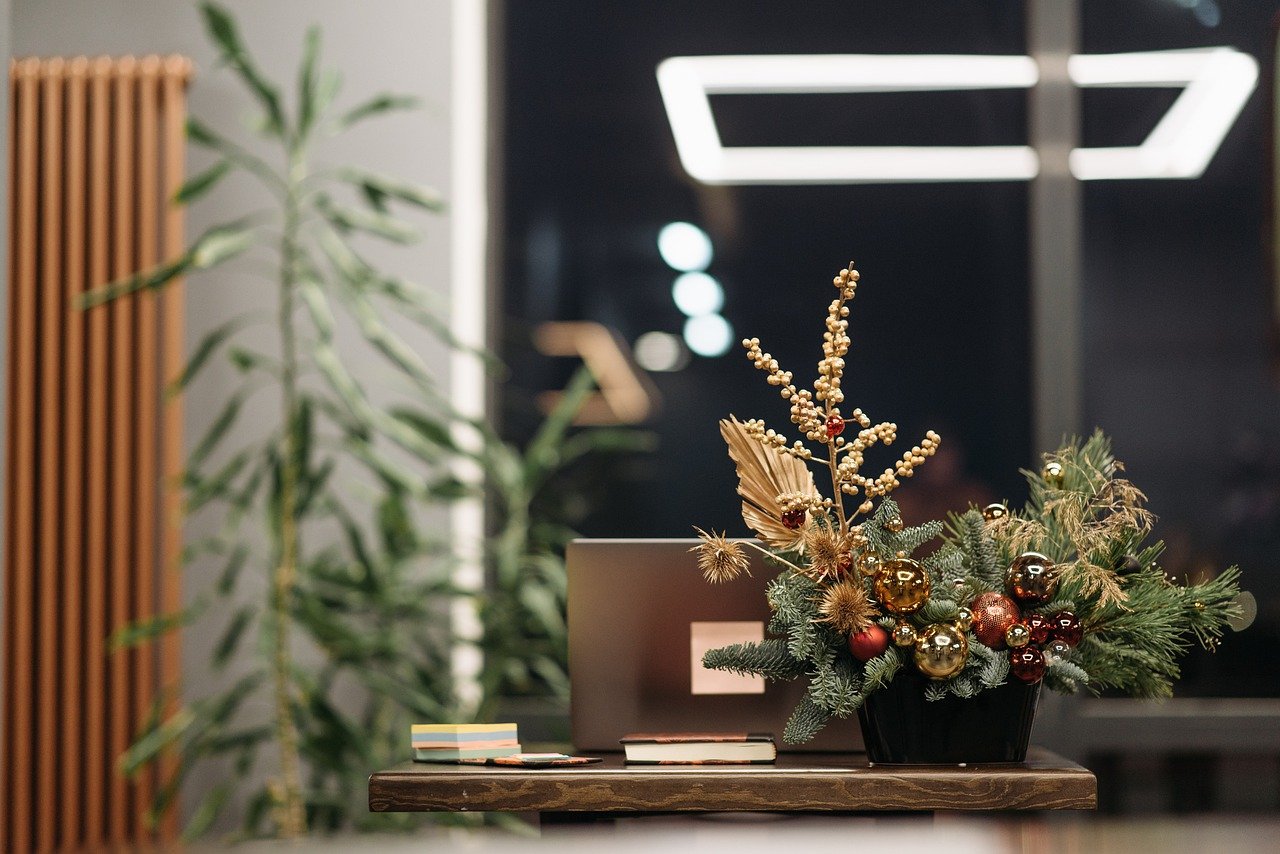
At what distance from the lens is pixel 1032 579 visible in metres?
1.51

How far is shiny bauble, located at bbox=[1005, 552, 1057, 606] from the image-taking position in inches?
59.3

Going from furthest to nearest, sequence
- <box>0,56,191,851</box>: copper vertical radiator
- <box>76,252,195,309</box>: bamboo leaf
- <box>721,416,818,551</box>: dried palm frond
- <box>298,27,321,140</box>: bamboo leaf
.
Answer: <box>0,56,191,851</box>: copper vertical radiator
<box>298,27,321,140</box>: bamboo leaf
<box>76,252,195,309</box>: bamboo leaf
<box>721,416,818,551</box>: dried palm frond

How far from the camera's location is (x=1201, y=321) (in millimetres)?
3752

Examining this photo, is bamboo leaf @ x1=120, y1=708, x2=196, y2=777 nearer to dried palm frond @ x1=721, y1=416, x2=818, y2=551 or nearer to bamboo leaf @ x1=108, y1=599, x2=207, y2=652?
bamboo leaf @ x1=108, y1=599, x2=207, y2=652

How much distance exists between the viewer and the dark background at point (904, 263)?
373 cm

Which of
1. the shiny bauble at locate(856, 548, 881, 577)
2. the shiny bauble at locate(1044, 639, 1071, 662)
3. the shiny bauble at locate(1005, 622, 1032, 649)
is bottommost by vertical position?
the shiny bauble at locate(1044, 639, 1071, 662)

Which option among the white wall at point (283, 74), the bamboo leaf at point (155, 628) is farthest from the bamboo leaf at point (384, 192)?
the bamboo leaf at point (155, 628)

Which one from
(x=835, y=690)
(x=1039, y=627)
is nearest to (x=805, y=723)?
(x=835, y=690)

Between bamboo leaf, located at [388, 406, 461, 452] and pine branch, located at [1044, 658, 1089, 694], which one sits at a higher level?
bamboo leaf, located at [388, 406, 461, 452]

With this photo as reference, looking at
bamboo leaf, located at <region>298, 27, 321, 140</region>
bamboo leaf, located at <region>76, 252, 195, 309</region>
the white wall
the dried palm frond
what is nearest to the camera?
the dried palm frond

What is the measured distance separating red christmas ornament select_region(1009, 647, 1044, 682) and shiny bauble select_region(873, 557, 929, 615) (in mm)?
114

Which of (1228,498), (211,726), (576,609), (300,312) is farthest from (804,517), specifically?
(1228,498)

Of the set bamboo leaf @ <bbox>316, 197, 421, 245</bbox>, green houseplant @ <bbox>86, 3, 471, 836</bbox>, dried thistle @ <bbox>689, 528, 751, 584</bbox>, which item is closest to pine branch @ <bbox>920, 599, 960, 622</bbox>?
dried thistle @ <bbox>689, 528, 751, 584</bbox>

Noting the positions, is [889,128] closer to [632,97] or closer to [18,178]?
[632,97]
